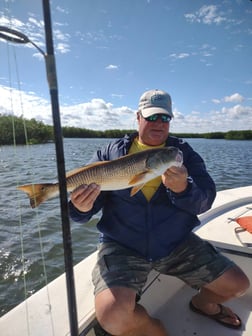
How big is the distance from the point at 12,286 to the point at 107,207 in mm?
2847

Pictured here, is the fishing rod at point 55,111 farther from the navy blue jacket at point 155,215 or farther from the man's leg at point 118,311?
the navy blue jacket at point 155,215

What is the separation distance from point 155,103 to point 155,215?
1.10m

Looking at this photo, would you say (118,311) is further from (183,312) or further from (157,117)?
(157,117)

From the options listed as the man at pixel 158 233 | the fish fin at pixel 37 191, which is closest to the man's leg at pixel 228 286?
the man at pixel 158 233

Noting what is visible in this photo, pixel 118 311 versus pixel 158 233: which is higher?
pixel 158 233

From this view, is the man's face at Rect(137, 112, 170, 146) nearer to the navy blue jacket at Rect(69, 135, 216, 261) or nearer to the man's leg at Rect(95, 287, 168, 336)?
the navy blue jacket at Rect(69, 135, 216, 261)

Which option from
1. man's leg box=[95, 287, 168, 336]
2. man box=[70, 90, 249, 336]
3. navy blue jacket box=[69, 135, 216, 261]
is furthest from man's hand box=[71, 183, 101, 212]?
man's leg box=[95, 287, 168, 336]

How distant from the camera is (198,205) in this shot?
268 centimetres

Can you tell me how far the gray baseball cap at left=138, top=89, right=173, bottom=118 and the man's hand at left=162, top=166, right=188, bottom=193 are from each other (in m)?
0.66

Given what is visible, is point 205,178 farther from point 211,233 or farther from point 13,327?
→ point 13,327

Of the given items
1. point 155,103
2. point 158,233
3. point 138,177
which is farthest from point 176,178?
point 155,103

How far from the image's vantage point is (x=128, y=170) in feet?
8.34

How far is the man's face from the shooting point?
2.91m

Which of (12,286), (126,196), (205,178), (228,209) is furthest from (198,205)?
(12,286)
